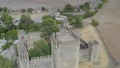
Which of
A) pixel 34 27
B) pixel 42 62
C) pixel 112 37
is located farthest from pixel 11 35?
pixel 112 37

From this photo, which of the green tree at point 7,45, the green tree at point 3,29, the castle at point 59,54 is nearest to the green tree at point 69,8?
the green tree at point 3,29

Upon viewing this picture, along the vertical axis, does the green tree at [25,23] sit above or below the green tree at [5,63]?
above

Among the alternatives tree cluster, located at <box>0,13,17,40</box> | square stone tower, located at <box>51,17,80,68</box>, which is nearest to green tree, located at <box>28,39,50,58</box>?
square stone tower, located at <box>51,17,80,68</box>

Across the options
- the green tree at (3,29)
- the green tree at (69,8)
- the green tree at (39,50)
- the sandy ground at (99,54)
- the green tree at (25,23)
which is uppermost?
the green tree at (69,8)

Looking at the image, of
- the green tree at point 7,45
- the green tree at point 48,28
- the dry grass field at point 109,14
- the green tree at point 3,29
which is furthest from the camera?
the dry grass field at point 109,14

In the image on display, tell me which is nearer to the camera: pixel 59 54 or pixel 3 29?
pixel 59 54

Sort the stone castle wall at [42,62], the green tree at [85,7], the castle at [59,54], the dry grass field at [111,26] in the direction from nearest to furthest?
the castle at [59,54] < the stone castle wall at [42,62] < the dry grass field at [111,26] < the green tree at [85,7]

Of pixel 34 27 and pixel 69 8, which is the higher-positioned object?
pixel 69 8

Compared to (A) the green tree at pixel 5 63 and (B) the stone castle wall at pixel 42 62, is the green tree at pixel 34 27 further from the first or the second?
(B) the stone castle wall at pixel 42 62

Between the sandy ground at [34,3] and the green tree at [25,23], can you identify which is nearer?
the green tree at [25,23]

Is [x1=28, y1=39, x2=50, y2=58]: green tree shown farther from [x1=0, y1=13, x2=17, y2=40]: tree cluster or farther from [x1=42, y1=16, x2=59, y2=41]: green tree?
[x1=0, y1=13, x2=17, y2=40]: tree cluster

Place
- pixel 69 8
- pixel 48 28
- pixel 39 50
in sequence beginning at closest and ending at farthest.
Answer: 1. pixel 39 50
2. pixel 48 28
3. pixel 69 8

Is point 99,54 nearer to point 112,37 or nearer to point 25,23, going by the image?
point 112,37
